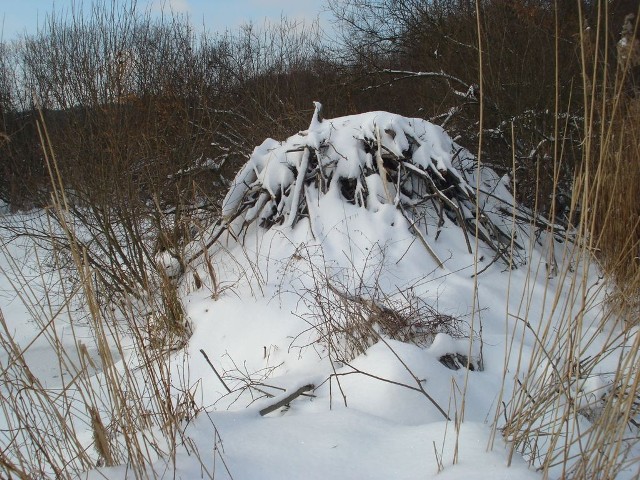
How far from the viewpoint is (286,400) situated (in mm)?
2602

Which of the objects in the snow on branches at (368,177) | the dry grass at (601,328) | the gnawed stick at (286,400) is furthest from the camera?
the snow on branches at (368,177)

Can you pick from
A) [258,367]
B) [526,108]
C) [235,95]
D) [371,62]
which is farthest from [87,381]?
[371,62]

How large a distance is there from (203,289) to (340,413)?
3070 mm

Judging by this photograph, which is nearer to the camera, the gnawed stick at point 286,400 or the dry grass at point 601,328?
the dry grass at point 601,328

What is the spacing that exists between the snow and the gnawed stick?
0.03 m

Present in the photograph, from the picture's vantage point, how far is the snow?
1.84m

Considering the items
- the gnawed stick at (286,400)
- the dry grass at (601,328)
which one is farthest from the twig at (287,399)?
the dry grass at (601,328)

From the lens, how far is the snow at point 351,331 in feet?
6.04

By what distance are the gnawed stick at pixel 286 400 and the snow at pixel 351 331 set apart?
0.10ft

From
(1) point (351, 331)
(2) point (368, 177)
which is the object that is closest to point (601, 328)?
(1) point (351, 331)

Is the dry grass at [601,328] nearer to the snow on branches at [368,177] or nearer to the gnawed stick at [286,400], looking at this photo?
the gnawed stick at [286,400]

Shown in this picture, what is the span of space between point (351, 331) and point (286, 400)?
712 millimetres

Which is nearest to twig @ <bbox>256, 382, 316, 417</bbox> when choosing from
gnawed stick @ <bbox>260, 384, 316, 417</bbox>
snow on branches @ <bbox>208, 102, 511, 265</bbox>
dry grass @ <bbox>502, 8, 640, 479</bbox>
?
gnawed stick @ <bbox>260, 384, 316, 417</bbox>

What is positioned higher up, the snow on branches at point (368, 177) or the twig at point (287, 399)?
the snow on branches at point (368, 177)
